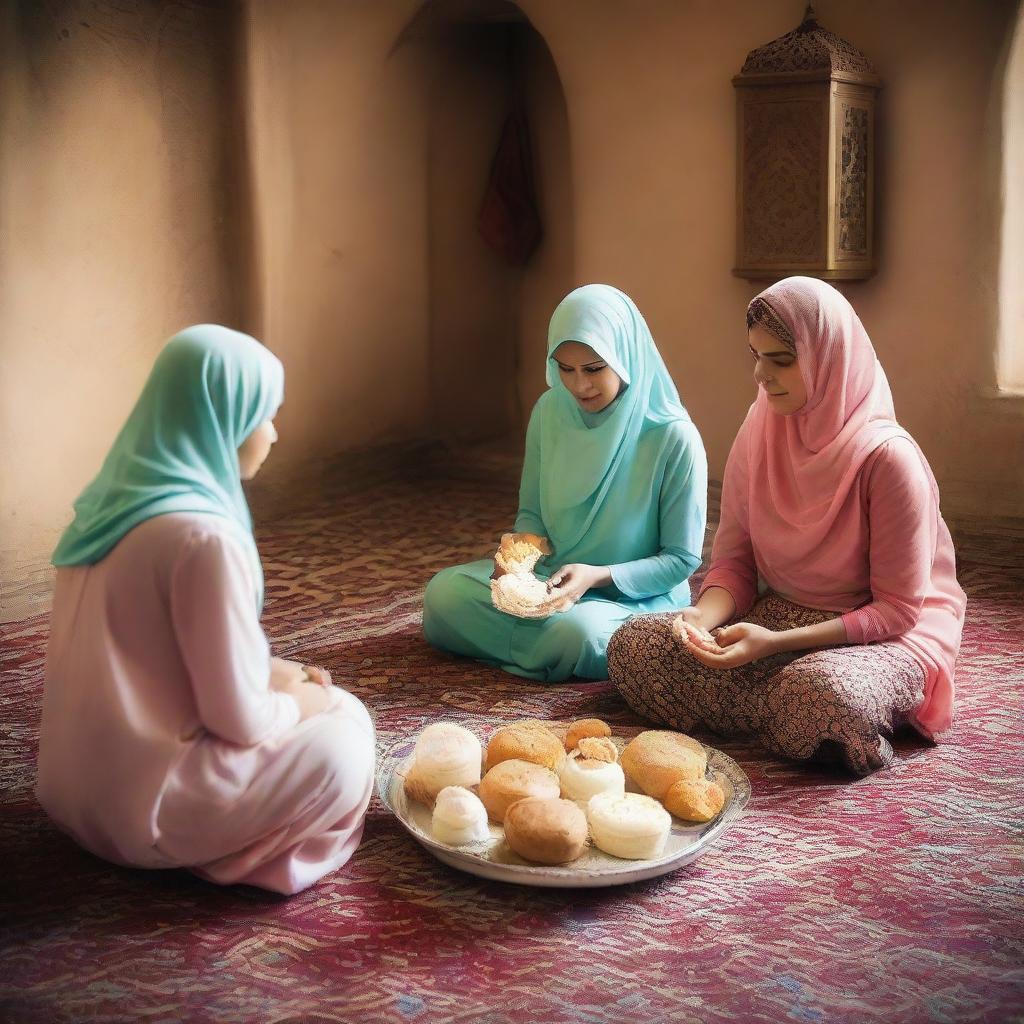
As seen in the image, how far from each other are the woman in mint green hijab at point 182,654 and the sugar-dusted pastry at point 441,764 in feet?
0.91

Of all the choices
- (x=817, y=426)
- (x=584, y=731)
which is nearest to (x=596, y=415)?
(x=817, y=426)

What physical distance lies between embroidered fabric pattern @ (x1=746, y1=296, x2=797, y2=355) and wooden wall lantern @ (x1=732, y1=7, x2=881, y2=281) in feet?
7.77

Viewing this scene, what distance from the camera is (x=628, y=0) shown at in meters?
6.04

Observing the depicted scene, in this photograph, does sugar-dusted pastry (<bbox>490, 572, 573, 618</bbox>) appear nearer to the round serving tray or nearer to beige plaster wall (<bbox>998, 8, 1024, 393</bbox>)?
the round serving tray

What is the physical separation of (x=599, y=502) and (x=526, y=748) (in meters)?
1.17

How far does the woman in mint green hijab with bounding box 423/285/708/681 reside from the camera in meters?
3.70

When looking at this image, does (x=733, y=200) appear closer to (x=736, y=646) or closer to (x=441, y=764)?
(x=736, y=646)

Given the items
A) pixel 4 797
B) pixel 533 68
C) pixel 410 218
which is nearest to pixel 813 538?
pixel 4 797

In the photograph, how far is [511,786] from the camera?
2.65 metres

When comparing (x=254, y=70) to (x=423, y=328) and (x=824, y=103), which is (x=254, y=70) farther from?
(x=824, y=103)

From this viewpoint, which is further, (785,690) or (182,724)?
(785,690)

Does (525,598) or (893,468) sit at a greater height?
(893,468)

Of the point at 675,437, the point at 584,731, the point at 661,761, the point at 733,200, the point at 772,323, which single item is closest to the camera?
the point at 661,761

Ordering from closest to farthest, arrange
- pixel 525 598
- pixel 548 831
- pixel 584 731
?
pixel 548 831
pixel 584 731
pixel 525 598
